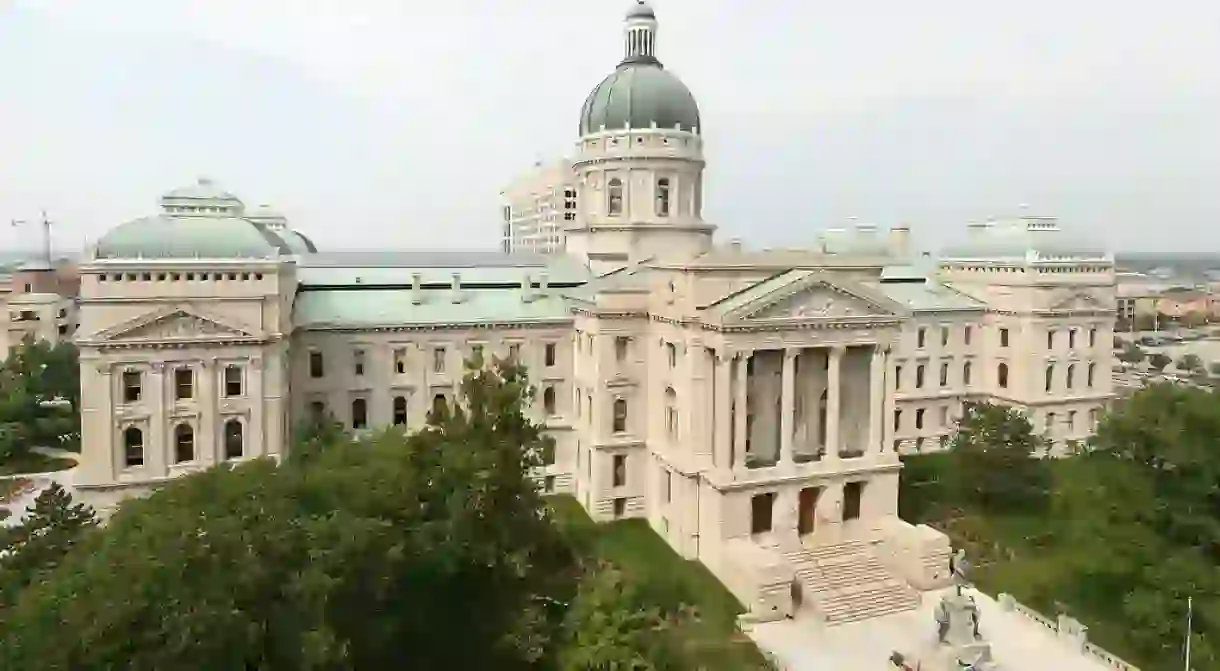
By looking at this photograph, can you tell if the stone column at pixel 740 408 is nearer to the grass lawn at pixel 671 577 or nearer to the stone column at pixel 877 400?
the grass lawn at pixel 671 577

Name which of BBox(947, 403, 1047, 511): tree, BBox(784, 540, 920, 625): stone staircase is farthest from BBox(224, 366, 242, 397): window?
BBox(947, 403, 1047, 511): tree

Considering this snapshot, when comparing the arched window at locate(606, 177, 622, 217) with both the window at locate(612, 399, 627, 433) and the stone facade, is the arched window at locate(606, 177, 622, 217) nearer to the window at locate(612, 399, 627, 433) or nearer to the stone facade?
the stone facade

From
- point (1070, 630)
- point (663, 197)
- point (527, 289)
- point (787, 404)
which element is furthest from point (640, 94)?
point (1070, 630)

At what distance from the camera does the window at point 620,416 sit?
4819 cm

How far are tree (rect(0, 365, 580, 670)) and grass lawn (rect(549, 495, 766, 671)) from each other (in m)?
6.31

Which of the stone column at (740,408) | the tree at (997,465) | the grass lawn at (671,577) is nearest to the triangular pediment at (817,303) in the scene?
the stone column at (740,408)

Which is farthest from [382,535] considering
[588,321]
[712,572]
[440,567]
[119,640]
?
[588,321]

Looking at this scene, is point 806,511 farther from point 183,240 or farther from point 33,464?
point 33,464

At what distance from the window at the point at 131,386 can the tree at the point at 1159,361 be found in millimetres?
122672

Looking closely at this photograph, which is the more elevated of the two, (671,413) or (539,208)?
(539,208)

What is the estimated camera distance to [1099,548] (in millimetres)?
36375

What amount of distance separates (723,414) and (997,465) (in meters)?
19.6

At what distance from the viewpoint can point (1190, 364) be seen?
112938 millimetres

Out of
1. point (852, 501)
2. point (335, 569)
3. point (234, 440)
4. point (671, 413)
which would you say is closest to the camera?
point (335, 569)
